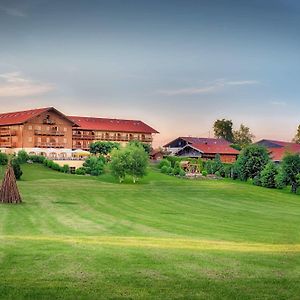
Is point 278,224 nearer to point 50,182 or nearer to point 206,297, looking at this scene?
point 206,297

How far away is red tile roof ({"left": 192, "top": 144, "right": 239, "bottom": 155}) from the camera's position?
383 feet

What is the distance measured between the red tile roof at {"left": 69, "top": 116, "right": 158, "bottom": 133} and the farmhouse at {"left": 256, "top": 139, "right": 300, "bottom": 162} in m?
29.1

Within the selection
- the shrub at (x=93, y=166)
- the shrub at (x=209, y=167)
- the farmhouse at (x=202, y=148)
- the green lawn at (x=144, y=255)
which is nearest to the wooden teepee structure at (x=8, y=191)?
the green lawn at (x=144, y=255)

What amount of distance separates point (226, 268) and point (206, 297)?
3103 millimetres

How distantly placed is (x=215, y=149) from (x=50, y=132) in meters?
38.2

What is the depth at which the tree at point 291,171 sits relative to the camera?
7719 cm

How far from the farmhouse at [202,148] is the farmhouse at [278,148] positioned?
8730 millimetres

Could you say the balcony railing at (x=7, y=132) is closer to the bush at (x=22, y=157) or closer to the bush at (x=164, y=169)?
the bush at (x=22, y=157)

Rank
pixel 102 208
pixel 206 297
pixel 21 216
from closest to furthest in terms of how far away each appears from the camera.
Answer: pixel 206 297, pixel 21 216, pixel 102 208

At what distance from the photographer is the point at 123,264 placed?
1533 centimetres

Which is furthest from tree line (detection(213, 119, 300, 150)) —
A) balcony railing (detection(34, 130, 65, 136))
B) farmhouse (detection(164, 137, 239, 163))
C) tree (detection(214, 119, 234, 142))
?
balcony railing (detection(34, 130, 65, 136))

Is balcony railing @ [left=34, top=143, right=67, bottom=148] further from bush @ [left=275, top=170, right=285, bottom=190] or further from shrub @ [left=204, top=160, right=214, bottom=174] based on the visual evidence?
bush @ [left=275, top=170, right=285, bottom=190]

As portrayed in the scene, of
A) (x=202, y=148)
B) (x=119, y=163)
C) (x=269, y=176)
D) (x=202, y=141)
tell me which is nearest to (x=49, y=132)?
(x=202, y=148)

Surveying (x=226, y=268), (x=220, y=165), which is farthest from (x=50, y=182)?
(x=226, y=268)
